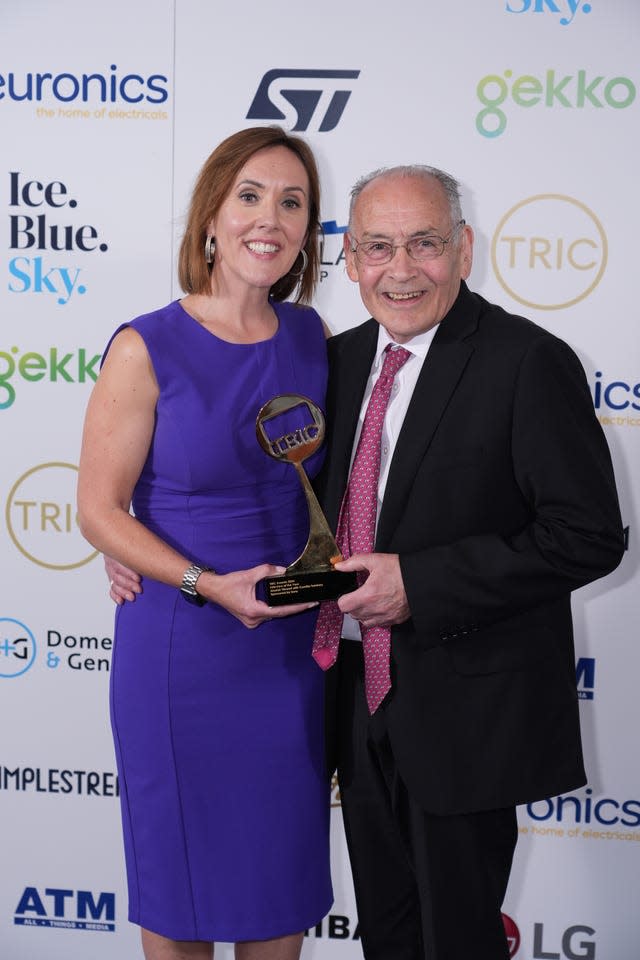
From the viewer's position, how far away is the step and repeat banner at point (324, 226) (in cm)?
283

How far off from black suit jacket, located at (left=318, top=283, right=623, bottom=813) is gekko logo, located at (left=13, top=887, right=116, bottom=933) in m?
1.64

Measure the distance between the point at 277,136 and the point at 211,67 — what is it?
2.73 feet

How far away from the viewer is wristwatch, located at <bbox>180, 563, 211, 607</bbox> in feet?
6.55

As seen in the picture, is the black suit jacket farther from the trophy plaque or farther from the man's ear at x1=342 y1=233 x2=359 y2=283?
the man's ear at x1=342 y1=233 x2=359 y2=283

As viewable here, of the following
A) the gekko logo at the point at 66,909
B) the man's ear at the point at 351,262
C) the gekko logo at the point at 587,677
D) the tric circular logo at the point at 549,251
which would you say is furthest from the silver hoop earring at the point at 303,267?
the gekko logo at the point at 66,909

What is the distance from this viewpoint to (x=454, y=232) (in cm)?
203

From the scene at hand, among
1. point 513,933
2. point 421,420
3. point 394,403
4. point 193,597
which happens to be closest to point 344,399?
point 394,403

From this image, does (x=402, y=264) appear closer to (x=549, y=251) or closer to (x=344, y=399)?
(x=344, y=399)

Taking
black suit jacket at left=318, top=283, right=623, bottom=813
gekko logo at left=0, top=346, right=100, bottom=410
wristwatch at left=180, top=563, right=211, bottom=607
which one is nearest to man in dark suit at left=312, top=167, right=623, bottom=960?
black suit jacket at left=318, top=283, right=623, bottom=813

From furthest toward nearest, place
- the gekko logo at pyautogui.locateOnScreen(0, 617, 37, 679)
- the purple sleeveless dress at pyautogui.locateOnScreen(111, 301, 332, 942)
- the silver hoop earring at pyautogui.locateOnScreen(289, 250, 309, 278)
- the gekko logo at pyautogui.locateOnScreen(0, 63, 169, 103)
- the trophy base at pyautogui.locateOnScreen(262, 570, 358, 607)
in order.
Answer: the gekko logo at pyautogui.locateOnScreen(0, 617, 37, 679), the gekko logo at pyautogui.locateOnScreen(0, 63, 169, 103), the silver hoop earring at pyautogui.locateOnScreen(289, 250, 309, 278), the purple sleeveless dress at pyautogui.locateOnScreen(111, 301, 332, 942), the trophy base at pyautogui.locateOnScreen(262, 570, 358, 607)

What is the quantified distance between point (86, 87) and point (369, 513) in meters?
1.66

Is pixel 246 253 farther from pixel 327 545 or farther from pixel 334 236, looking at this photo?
pixel 334 236

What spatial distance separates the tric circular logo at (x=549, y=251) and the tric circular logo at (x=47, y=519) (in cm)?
139

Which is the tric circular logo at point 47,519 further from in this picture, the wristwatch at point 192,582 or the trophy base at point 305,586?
the trophy base at point 305,586
